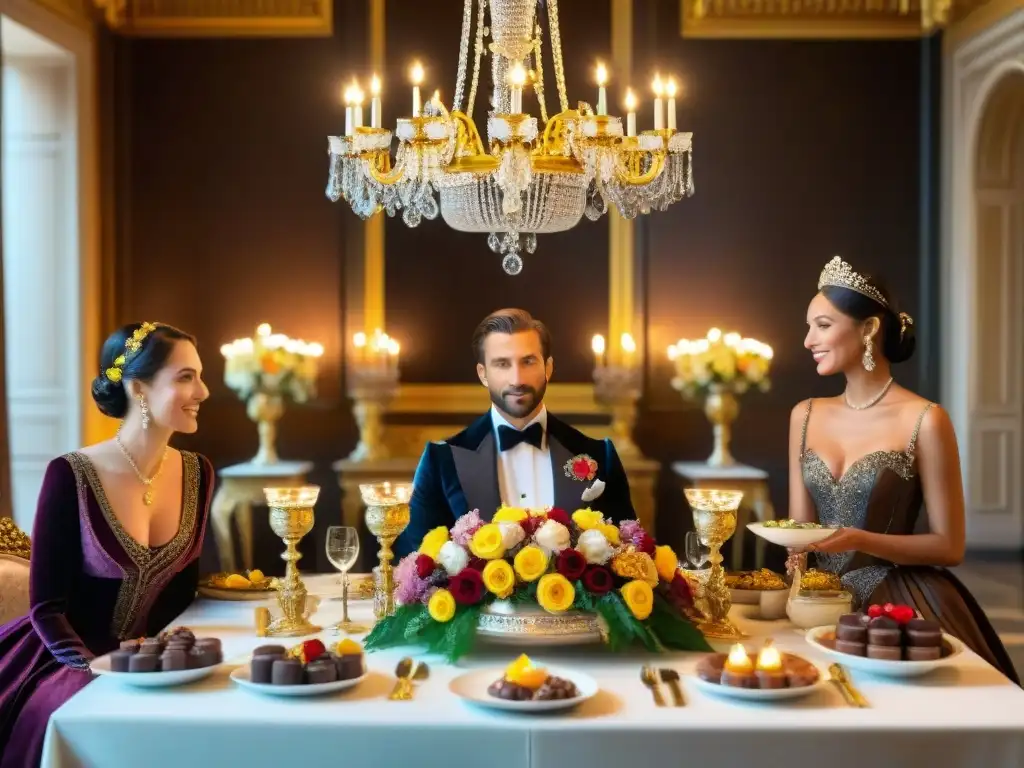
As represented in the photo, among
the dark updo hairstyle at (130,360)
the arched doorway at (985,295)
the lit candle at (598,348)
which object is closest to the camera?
the dark updo hairstyle at (130,360)

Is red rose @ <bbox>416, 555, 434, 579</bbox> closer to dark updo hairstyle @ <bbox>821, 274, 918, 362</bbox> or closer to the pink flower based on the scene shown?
the pink flower

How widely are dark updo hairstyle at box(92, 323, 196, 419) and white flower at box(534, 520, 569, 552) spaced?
1.11 metres

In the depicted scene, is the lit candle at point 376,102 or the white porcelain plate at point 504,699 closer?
the white porcelain plate at point 504,699

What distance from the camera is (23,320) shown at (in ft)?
22.3

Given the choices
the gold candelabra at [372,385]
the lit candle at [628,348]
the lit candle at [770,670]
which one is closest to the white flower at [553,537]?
the lit candle at [770,670]

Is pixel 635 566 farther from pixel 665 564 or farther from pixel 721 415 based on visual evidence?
pixel 721 415

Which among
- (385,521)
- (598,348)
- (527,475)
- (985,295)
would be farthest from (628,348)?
(385,521)

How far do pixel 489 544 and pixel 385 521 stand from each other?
0.43m

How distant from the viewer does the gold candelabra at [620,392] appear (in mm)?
7008

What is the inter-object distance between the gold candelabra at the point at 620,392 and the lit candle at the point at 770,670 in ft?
15.4

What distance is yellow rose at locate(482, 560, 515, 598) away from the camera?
244 cm

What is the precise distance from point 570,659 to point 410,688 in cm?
40

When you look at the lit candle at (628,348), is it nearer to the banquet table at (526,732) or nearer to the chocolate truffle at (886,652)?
the chocolate truffle at (886,652)

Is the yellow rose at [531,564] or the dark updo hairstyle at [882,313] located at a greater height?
the dark updo hairstyle at [882,313]
